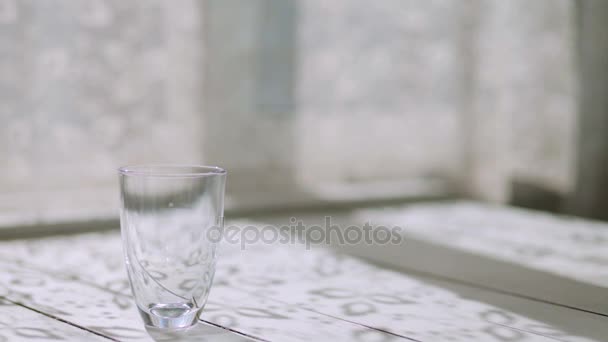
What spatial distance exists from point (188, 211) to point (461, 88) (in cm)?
184

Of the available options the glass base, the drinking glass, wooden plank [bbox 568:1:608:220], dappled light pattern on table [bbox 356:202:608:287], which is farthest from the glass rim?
wooden plank [bbox 568:1:608:220]

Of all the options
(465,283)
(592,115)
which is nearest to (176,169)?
(465,283)

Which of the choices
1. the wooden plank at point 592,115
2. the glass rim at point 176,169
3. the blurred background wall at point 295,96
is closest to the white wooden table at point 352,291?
the glass rim at point 176,169

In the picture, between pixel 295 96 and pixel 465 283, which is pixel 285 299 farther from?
pixel 295 96

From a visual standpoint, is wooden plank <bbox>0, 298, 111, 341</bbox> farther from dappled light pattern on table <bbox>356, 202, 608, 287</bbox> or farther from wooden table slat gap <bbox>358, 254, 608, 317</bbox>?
dappled light pattern on table <bbox>356, 202, 608, 287</bbox>

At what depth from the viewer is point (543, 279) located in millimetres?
1328

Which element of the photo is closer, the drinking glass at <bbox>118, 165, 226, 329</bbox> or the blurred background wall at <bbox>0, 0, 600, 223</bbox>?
the drinking glass at <bbox>118, 165, 226, 329</bbox>

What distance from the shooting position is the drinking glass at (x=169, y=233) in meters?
0.87

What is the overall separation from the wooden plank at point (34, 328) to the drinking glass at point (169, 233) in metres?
0.11

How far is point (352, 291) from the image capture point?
3.97 ft

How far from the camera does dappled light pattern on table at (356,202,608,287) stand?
1.47 m

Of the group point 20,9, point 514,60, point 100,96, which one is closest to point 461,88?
point 514,60

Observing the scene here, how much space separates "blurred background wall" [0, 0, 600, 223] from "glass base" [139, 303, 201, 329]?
3.36ft

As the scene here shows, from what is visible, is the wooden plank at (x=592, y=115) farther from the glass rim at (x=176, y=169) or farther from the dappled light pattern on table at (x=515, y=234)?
the glass rim at (x=176, y=169)
